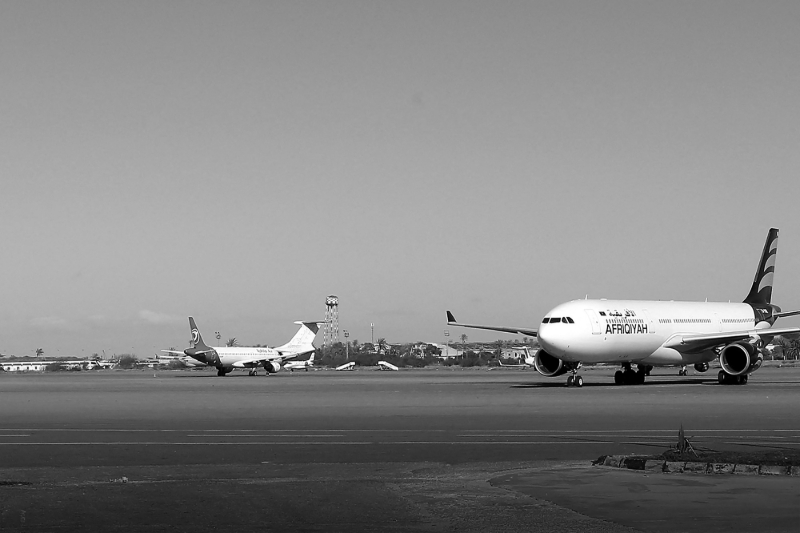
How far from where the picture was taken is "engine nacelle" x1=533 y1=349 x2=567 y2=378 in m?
52.2

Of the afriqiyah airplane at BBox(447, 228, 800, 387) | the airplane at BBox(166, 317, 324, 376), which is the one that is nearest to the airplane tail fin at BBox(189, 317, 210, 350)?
the airplane at BBox(166, 317, 324, 376)

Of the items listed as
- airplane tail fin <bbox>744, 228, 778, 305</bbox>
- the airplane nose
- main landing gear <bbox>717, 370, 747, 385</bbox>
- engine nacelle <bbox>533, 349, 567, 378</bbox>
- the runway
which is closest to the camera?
the runway

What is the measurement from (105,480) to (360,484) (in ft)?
11.6

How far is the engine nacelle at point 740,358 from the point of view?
1996 inches

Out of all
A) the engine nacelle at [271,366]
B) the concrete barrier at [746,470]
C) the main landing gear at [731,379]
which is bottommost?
the concrete barrier at [746,470]

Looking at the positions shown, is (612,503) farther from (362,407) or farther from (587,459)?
(362,407)

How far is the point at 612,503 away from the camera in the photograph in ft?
37.7

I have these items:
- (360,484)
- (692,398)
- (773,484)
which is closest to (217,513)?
(360,484)

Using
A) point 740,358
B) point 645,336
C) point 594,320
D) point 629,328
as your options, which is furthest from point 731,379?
point 594,320

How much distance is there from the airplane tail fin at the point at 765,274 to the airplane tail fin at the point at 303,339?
5258 centimetres

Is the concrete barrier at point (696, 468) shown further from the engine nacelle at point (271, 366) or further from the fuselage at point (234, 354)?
the engine nacelle at point (271, 366)

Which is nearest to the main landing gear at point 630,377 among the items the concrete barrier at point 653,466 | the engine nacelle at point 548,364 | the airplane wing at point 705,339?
the airplane wing at point 705,339

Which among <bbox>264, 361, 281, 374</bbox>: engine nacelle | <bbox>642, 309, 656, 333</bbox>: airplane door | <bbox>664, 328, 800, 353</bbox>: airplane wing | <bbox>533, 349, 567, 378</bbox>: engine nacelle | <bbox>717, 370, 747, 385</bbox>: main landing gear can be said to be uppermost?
<bbox>642, 309, 656, 333</bbox>: airplane door

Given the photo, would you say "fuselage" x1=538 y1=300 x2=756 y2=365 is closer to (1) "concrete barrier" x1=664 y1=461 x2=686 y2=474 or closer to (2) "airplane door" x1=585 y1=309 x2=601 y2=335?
(2) "airplane door" x1=585 y1=309 x2=601 y2=335
